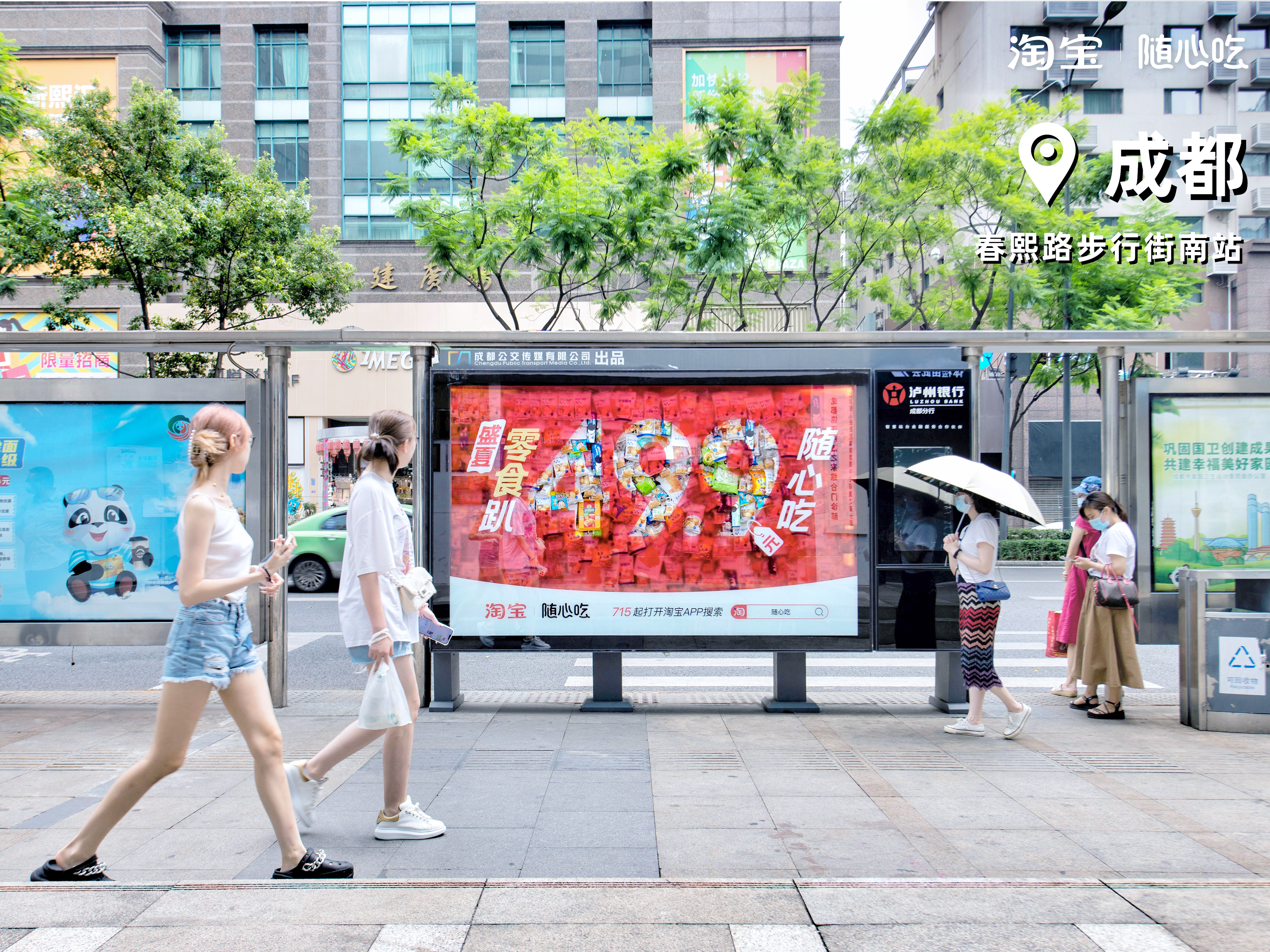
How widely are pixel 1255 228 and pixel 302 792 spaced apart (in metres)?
41.5

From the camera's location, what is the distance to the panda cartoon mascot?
279 inches

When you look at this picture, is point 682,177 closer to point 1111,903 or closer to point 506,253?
point 506,253

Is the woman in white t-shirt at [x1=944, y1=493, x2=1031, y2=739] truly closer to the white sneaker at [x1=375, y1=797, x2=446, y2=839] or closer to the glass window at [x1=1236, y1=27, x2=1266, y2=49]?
the white sneaker at [x1=375, y1=797, x2=446, y2=839]

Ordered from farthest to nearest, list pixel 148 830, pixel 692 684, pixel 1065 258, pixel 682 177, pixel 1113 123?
pixel 1113 123, pixel 1065 258, pixel 682 177, pixel 692 684, pixel 148 830

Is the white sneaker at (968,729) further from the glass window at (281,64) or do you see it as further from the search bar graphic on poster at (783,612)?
the glass window at (281,64)

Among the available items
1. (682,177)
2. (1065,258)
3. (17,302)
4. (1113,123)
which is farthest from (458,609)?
(1113,123)

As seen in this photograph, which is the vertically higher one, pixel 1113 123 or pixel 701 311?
pixel 1113 123

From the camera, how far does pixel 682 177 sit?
1633 centimetres

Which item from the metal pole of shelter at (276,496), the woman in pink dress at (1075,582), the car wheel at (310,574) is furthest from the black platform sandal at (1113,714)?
the car wheel at (310,574)

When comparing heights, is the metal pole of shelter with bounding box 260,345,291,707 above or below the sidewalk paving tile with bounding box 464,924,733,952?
above

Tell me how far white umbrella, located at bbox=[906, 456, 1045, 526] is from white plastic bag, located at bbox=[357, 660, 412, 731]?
367 cm

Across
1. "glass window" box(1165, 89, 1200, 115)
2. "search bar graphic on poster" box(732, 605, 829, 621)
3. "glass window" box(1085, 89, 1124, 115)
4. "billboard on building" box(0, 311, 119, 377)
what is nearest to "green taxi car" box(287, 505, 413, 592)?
"search bar graphic on poster" box(732, 605, 829, 621)

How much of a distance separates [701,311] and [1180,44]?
27.7m

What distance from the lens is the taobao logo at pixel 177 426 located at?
7059 millimetres
